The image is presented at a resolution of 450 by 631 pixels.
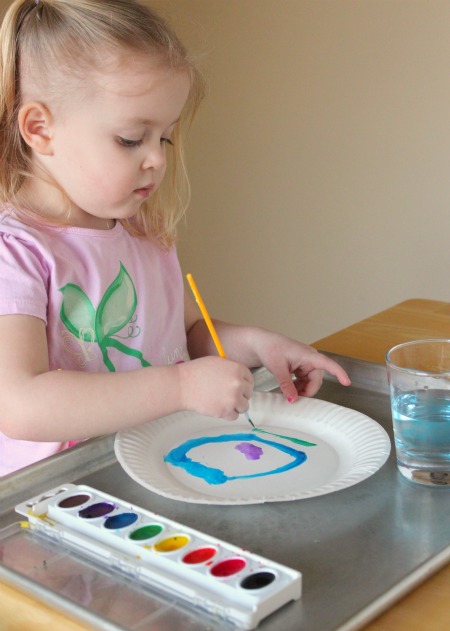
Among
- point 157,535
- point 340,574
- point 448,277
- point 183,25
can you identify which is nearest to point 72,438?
point 157,535

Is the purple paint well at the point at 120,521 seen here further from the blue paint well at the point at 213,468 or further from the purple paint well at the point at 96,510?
the blue paint well at the point at 213,468

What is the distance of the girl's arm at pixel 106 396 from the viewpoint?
3.19 feet

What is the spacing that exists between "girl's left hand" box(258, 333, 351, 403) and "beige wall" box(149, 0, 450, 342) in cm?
180

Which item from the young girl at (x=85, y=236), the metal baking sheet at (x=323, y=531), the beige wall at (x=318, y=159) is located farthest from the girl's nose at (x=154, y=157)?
the beige wall at (x=318, y=159)

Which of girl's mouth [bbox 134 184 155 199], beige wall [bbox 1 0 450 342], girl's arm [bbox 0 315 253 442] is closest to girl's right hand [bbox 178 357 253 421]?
girl's arm [bbox 0 315 253 442]

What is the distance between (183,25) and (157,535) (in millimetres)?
2553

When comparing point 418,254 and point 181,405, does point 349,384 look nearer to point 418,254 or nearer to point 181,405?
point 181,405

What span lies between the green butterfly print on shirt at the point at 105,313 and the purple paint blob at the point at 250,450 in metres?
0.29

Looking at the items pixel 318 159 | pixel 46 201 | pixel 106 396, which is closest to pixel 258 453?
pixel 106 396

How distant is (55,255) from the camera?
1179 mm

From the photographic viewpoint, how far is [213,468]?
36.7 inches

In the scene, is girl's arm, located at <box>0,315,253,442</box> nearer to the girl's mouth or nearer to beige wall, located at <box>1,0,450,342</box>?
the girl's mouth

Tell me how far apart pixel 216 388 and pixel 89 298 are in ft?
0.98

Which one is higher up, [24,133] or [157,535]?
[24,133]
